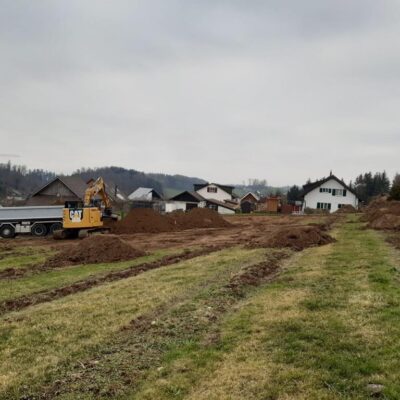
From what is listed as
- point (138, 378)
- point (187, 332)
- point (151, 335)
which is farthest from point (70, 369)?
point (187, 332)

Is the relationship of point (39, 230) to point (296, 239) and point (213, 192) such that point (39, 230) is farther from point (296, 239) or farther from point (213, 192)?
point (213, 192)

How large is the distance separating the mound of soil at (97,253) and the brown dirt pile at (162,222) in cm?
1448

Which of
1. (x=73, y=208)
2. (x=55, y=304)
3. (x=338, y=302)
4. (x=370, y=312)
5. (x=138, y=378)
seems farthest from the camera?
(x=73, y=208)

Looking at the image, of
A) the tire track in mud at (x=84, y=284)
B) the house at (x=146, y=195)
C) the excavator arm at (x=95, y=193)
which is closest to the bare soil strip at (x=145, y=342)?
the tire track in mud at (x=84, y=284)

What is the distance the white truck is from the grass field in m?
20.6

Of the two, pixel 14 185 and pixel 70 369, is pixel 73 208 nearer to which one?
pixel 70 369

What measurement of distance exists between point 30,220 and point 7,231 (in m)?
1.74

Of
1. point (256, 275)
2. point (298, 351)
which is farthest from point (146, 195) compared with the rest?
point (298, 351)

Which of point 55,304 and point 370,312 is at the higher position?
point 370,312

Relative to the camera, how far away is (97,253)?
21.1 meters

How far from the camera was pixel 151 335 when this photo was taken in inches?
344

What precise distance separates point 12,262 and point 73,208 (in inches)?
465

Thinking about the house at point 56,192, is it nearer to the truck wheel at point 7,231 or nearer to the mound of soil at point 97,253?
the truck wheel at point 7,231

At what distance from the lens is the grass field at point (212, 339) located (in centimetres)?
632
